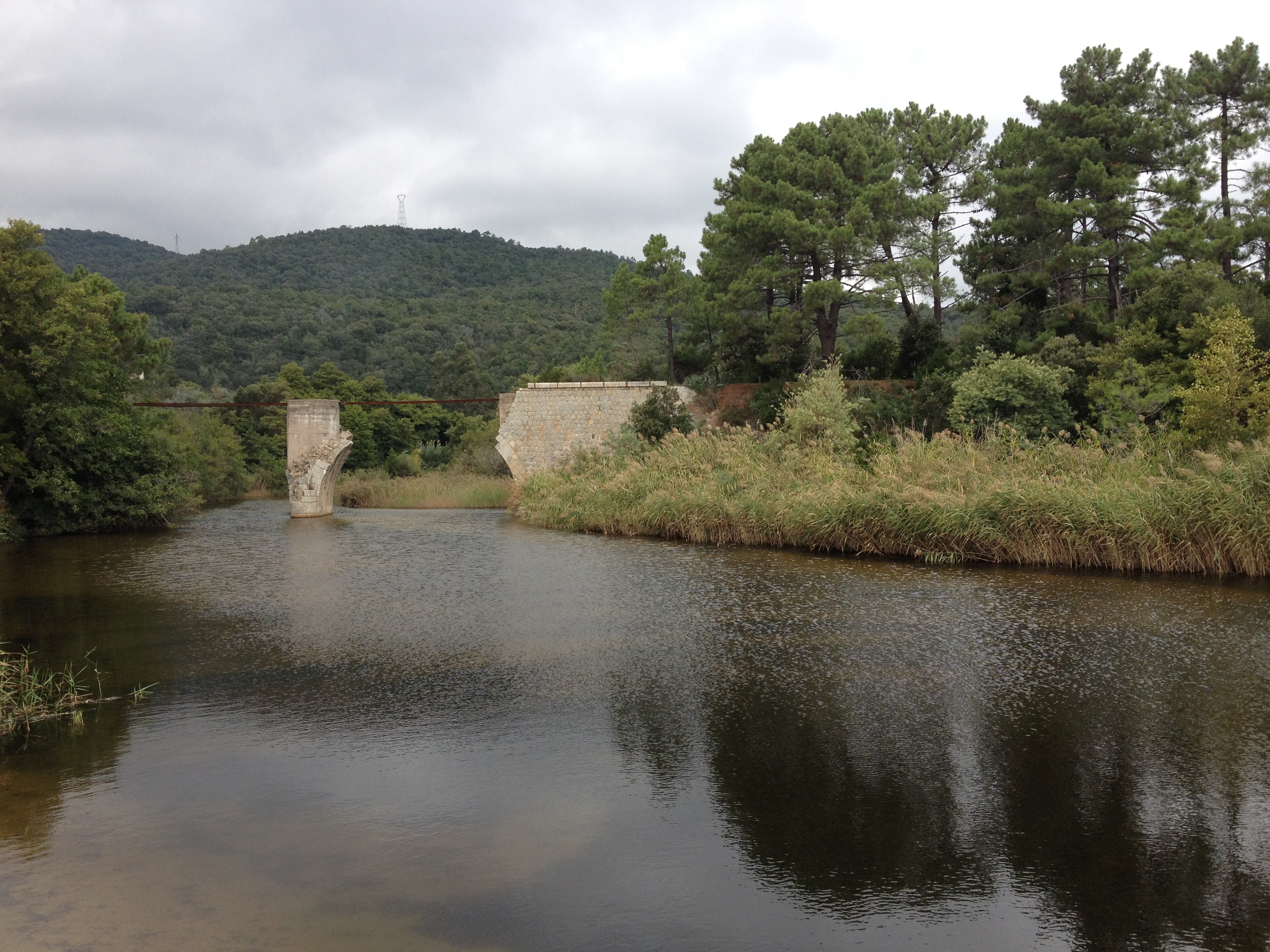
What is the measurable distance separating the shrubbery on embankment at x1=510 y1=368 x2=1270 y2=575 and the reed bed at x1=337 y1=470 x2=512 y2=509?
8.31 m

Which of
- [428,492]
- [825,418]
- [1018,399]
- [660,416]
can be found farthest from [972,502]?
[428,492]

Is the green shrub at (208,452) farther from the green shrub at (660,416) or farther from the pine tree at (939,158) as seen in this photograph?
the pine tree at (939,158)

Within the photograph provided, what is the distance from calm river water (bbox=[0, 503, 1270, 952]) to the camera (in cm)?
404

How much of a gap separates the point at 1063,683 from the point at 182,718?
22.2 feet

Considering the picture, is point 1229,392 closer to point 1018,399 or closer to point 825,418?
point 1018,399

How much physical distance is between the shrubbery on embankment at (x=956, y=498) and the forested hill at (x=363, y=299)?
29.3 metres

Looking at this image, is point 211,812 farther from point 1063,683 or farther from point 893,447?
point 893,447

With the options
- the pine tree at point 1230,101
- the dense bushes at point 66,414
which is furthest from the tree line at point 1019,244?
the dense bushes at point 66,414

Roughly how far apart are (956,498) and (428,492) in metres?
20.0

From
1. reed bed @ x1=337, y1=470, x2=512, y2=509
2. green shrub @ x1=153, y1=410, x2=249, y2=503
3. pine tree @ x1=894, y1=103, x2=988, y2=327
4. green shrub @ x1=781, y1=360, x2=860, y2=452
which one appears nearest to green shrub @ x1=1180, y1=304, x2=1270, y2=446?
green shrub @ x1=781, y1=360, x2=860, y2=452

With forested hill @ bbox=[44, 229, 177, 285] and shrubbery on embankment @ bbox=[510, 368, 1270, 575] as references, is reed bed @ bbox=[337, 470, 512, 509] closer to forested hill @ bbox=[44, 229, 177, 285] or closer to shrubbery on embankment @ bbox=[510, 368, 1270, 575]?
shrubbery on embankment @ bbox=[510, 368, 1270, 575]

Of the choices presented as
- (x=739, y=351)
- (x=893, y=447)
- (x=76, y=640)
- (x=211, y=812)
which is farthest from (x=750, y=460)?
(x=211, y=812)

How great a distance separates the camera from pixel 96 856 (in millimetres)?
4648

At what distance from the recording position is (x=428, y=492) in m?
30.1
